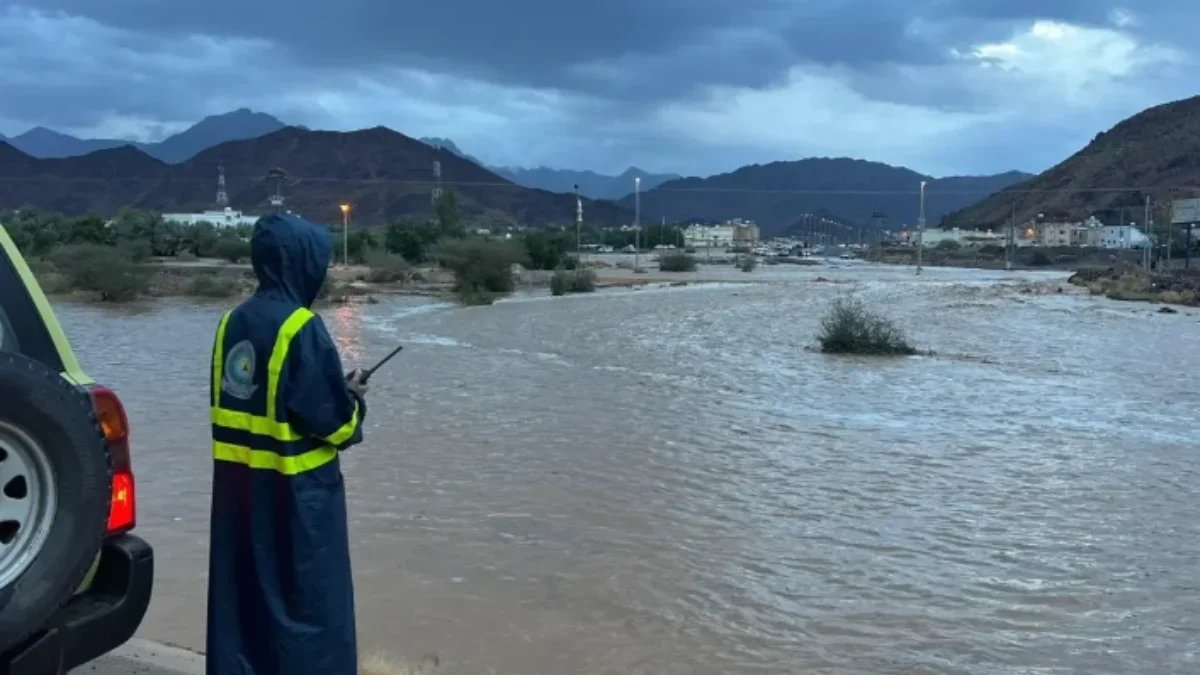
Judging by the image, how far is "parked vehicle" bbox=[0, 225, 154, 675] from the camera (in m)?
3.27

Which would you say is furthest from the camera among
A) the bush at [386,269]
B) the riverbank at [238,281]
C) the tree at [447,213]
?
the tree at [447,213]

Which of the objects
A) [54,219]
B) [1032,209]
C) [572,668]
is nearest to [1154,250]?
[1032,209]

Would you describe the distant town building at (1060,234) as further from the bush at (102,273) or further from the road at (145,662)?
the road at (145,662)

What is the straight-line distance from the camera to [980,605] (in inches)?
299

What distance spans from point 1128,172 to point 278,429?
150 meters

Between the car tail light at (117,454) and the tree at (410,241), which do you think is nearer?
the car tail light at (117,454)

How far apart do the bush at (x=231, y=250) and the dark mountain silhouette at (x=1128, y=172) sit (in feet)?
286

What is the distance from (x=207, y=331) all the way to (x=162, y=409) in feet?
41.8

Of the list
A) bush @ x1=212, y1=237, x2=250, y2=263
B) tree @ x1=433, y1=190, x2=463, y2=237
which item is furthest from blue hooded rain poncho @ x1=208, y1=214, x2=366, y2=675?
tree @ x1=433, y1=190, x2=463, y2=237

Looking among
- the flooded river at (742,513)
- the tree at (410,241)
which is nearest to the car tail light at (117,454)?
the flooded river at (742,513)

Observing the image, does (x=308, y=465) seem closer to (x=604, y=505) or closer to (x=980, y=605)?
(x=980, y=605)

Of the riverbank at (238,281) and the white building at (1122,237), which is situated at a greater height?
the white building at (1122,237)

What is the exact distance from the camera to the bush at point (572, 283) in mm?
49469

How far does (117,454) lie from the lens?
12.3ft
